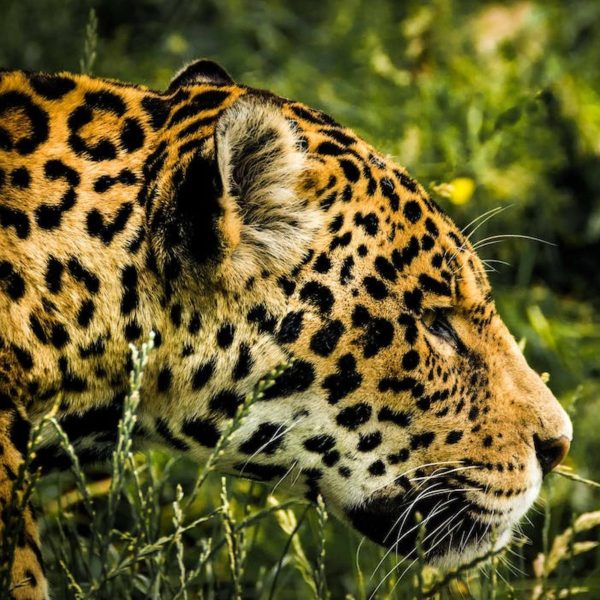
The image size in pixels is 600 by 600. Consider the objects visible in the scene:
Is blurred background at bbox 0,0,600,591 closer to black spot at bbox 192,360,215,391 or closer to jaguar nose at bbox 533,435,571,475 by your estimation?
jaguar nose at bbox 533,435,571,475

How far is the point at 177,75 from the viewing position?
3287 millimetres

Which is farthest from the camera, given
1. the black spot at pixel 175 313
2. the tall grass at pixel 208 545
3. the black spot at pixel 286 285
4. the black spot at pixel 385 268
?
the black spot at pixel 385 268

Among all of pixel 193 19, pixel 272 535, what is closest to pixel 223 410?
pixel 272 535

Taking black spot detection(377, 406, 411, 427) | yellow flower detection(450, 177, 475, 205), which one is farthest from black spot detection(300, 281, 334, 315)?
yellow flower detection(450, 177, 475, 205)

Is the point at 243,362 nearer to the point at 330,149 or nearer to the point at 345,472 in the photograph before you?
the point at 345,472

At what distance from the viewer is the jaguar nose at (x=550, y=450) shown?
2.94 m

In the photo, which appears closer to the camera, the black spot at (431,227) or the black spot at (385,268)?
the black spot at (385,268)

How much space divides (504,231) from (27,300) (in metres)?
4.30

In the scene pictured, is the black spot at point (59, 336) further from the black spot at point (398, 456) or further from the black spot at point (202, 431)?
the black spot at point (398, 456)

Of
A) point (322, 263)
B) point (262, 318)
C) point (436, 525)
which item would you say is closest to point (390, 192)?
point (322, 263)

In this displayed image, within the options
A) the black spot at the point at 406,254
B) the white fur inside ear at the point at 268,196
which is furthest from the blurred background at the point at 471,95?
the white fur inside ear at the point at 268,196

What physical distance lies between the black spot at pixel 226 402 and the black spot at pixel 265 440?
10cm

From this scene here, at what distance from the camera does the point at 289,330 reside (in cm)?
264

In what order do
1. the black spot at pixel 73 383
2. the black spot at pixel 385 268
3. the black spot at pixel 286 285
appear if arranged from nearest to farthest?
1. the black spot at pixel 73 383
2. the black spot at pixel 286 285
3. the black spot at pixel 385 268
